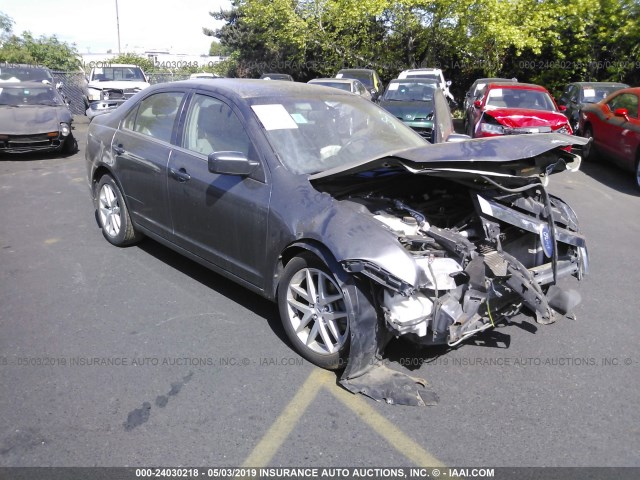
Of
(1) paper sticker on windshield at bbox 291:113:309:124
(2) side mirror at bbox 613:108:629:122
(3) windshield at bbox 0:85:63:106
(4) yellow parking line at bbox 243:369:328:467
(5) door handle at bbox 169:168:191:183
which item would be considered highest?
(1) paper sticker on windshield at bbox 291:113:309:124

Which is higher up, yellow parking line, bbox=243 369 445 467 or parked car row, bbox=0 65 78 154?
parked car row, bbox=0 65 78 154

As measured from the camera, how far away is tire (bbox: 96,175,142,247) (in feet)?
17.5

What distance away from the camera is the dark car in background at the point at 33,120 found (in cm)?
1053

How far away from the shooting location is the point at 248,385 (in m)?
3.35

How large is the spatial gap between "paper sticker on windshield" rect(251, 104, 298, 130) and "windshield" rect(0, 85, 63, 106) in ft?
31.1

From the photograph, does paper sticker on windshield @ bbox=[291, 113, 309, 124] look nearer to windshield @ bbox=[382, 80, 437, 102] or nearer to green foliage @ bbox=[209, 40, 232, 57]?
windshield @ bbox=[382, 80, 437, 102]

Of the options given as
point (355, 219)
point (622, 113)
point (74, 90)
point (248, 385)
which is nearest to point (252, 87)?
point (355, 219)

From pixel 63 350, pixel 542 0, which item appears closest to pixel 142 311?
pixel 63 350

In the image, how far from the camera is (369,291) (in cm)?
325

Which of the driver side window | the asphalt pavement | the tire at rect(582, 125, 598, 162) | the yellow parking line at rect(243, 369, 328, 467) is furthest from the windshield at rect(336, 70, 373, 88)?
the yellow parking line at rect(243, 369, 328, 467)

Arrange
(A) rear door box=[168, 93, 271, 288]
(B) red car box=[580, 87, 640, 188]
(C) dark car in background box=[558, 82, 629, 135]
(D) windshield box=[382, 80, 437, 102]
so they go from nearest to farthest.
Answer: (A) rear door box=[168, 93, 271, 288], (B) red car box=[580, 87, 640, 188], (D) windshield box=[382, 80, 437, 102], (C) dark car in background box=[558, 82, 629, 135]

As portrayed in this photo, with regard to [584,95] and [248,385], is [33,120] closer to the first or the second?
[248,385]

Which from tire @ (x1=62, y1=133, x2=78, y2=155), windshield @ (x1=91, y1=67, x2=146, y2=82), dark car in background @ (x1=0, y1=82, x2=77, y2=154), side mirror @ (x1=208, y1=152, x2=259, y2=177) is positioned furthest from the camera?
windshield @ (x1=91, y1=67, x2=146, y2=82)

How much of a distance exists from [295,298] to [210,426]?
3.34 feet
